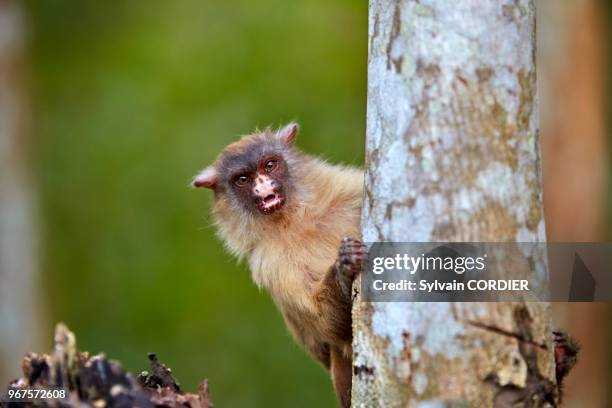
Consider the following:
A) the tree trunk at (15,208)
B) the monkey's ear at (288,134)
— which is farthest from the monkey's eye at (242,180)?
the tree trunk at (15,208)

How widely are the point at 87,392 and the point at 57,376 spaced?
18 cm

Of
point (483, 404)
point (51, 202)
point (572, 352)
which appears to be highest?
point (51, 202)

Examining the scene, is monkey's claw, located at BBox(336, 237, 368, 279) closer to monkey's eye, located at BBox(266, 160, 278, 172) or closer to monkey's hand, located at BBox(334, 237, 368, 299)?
monkey's hand, located at BBox(334, 237, 368, 299)

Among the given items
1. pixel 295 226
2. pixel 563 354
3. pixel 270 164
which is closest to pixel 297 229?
pixel 295 226

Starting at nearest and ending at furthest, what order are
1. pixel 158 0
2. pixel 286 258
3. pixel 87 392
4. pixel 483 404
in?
1. pixel 483 404
2. pixel 87 392
3. pixel 286 258
4. pixel 158 0

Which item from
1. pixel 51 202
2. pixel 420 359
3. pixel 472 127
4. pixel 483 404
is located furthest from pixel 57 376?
pixel 51 202

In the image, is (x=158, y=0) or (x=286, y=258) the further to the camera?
(x=158, y=0)

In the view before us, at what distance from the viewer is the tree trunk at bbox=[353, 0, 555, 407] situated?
354cm

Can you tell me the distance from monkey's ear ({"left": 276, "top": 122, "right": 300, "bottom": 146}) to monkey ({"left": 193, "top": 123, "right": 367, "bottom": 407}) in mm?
11

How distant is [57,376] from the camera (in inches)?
151

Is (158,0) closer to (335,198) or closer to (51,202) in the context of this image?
(51,202)

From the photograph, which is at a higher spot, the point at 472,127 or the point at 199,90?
the point at 199,90

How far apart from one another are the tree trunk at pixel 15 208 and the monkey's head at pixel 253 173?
4578mm

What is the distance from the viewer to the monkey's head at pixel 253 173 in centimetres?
595
